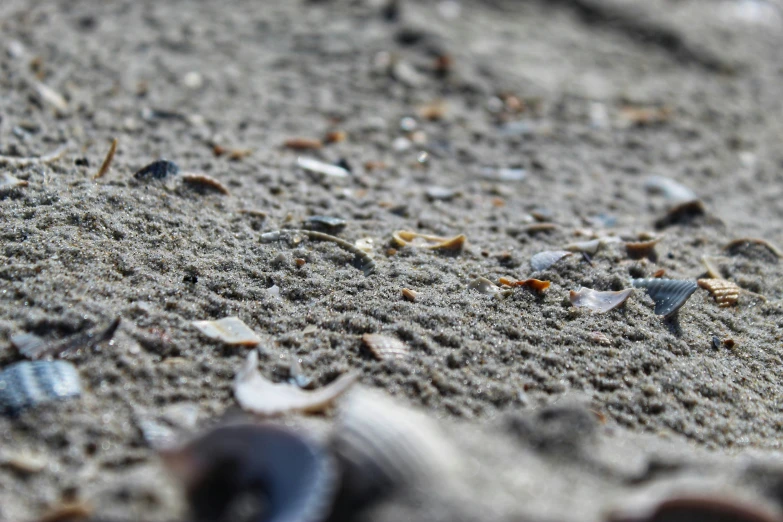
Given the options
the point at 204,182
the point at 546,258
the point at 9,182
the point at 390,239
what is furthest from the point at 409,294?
the point at 9,182

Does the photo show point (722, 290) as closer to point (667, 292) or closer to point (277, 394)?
point (667, 292)

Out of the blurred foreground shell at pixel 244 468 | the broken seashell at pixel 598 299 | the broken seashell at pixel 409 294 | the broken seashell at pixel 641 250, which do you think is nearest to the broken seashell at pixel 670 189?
the broken seashell at pixel 641 250

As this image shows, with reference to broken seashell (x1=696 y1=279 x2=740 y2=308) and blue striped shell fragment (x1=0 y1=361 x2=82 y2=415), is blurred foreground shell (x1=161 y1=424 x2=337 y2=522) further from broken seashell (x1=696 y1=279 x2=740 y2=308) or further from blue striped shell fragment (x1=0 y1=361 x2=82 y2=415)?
broken seashell (x1=696 y1=279 x2=740 y2=308)

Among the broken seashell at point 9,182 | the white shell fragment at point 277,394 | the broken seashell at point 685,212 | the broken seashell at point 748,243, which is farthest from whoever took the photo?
the broken seashell at point 685,212

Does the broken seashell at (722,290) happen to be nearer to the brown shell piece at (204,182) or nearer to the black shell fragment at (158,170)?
the brown shell piece at (204,182)

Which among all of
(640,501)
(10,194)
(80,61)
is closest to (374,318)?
Answer: (640,501)

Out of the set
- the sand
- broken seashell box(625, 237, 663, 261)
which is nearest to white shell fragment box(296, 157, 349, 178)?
the sand
